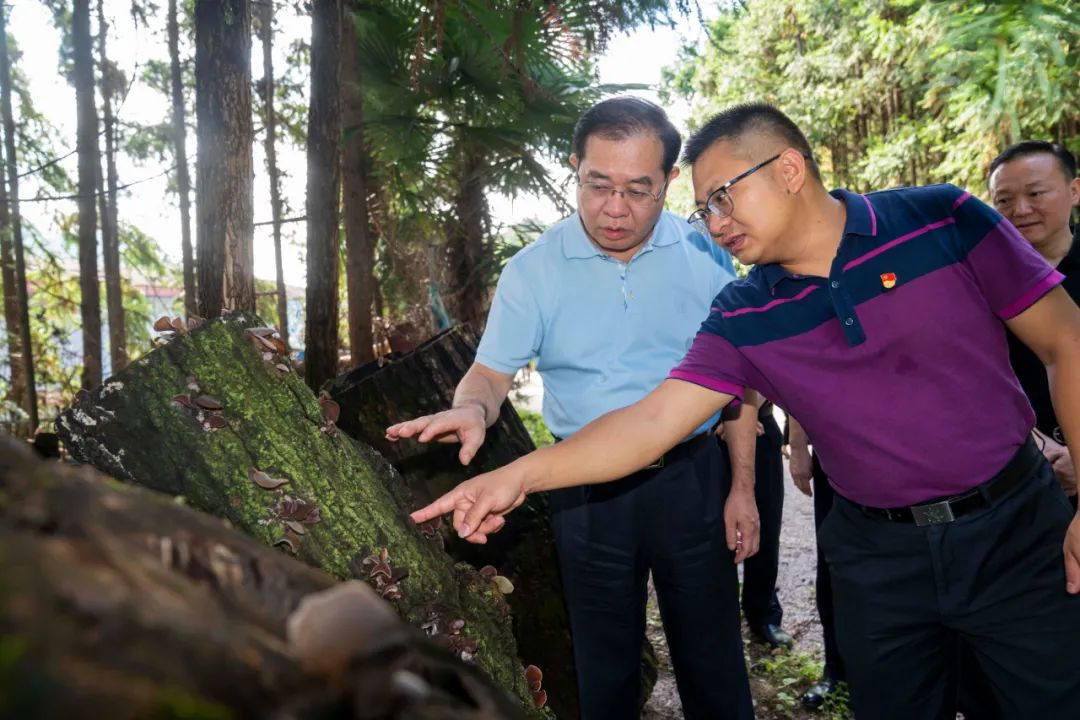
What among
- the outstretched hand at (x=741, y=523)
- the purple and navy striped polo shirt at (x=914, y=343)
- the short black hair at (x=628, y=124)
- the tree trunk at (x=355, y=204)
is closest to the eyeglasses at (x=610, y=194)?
the short black hair at (x=628, y=124)

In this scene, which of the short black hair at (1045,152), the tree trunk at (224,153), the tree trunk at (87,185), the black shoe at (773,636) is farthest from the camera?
the tree trunk at (87,185)

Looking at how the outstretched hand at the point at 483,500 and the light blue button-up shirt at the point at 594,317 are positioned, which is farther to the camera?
the light blue button-up shirt at the point at 594,317

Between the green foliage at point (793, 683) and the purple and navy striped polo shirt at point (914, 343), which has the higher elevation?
the purple and navy striped polo shirt at point (914, 343)

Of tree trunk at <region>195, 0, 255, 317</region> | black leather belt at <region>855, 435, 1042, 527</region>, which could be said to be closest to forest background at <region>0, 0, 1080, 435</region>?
tree trunk at <region>195, 0, 255, 317</region>

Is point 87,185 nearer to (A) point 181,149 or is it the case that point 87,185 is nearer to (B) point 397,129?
(A) point 181,149

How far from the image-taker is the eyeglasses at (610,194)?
267 centimetres

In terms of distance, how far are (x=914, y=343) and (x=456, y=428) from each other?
1.21 m

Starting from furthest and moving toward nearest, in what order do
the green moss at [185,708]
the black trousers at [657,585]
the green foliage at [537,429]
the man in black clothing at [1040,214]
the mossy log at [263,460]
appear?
the green foliage at [537,429], the man in black clothing at [1040,214], the black trousers at [657,585], the mossy log at [263,460], the green moss at [185,708]

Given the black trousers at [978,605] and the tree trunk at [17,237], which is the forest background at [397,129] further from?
the black trousers at [978,605]

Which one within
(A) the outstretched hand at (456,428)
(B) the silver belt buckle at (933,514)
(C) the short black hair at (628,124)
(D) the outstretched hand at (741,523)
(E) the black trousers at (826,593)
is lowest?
(E) the black trousers at (826,593)

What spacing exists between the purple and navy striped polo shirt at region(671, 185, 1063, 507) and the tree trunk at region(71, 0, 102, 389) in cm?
869

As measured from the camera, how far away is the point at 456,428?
7.10ft

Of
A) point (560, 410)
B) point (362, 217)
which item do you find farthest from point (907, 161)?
point (560, 410)

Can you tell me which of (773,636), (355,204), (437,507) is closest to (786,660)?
(773,636)
